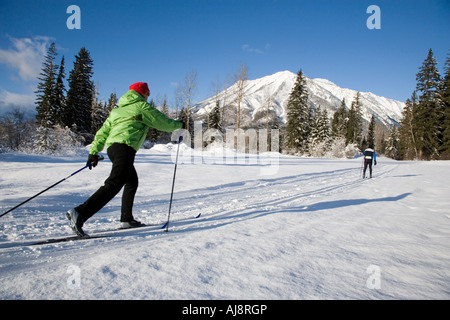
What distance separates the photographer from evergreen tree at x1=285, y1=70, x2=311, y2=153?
1252 inches

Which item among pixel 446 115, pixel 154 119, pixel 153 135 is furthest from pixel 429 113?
pixel 153 135

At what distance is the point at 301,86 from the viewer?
32.2 meters

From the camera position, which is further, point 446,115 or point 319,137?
point 319,137

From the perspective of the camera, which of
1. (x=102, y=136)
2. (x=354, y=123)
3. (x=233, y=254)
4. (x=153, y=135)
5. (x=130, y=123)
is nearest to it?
(x=233, y=254)

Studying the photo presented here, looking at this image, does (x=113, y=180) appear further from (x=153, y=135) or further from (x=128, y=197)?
(x=153, y=135)

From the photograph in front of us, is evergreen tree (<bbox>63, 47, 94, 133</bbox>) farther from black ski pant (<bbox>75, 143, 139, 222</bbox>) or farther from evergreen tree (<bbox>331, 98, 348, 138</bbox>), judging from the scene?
evergreen tree (<bbox>331, 98, 348, 138</bbox>)

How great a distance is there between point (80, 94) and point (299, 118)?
3091 cm

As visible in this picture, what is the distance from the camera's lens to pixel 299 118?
3164 cm

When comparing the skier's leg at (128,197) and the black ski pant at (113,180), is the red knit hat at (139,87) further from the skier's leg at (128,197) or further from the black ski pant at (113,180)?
the skier's leg at (128,197)

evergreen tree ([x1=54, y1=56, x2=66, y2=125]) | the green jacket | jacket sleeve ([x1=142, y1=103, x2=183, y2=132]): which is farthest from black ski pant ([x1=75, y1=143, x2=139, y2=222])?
evergreen tree ([x1=54, y1=56, x2=66, y2=125])

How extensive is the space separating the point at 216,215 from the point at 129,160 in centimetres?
168

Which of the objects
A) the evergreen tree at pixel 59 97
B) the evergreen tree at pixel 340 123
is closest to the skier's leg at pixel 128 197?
the evergreen tree at pixel 59 97

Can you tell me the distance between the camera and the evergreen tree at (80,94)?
1113 inches
